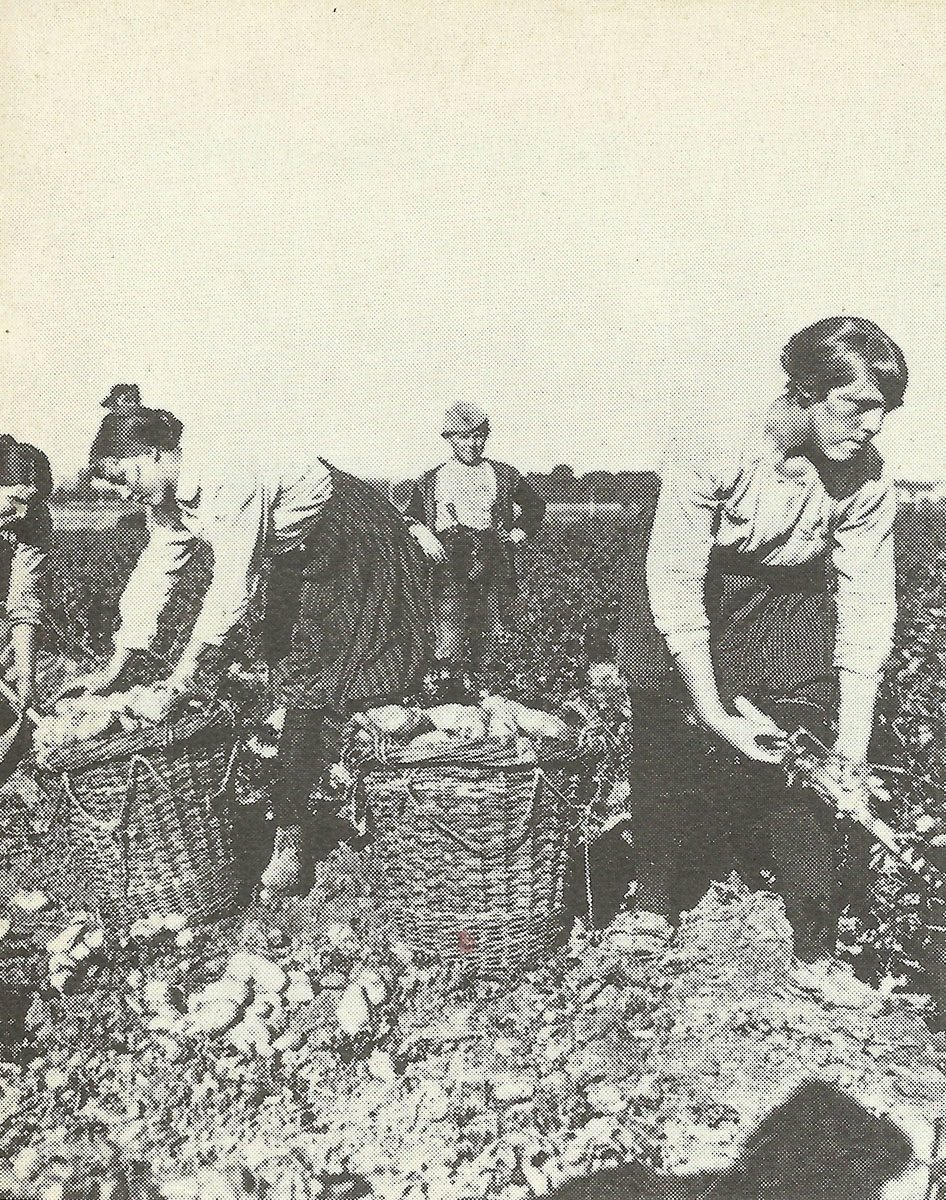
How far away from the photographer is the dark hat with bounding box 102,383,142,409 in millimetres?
1239

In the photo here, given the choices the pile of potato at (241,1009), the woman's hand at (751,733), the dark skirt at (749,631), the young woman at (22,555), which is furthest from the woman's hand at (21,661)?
the woman's hand at (751,733)

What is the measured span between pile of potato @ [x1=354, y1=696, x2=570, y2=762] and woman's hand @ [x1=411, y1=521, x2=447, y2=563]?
0.19 meters

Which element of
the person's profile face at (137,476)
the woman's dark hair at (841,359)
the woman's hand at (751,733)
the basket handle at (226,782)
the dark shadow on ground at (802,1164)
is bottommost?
the dark shadow on ground at (802,1164)

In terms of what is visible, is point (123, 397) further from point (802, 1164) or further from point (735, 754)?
point (802, 1164)

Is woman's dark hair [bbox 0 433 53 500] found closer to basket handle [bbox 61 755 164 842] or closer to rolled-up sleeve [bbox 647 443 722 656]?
basket handle [bbox 61 755 164 842]

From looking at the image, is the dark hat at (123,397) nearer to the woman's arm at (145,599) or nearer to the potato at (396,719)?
the woman's arm at (145,599)

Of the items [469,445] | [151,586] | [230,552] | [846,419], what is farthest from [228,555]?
[846,419]

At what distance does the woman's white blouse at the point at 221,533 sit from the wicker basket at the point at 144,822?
11 cm

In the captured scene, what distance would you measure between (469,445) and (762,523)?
382mm

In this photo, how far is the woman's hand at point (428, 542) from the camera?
4.02 feet

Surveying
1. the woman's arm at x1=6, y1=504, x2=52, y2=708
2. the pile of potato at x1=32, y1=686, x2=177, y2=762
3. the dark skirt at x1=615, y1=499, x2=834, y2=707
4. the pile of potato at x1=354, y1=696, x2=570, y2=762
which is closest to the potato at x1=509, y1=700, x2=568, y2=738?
the pile of potato at x1=354, y1=696, x2=570, y2=762

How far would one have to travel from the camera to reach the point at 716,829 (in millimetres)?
1211

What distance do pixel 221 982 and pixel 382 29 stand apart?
121 centimetres

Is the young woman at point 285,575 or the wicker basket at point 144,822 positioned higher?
the young woman at point 285,575
